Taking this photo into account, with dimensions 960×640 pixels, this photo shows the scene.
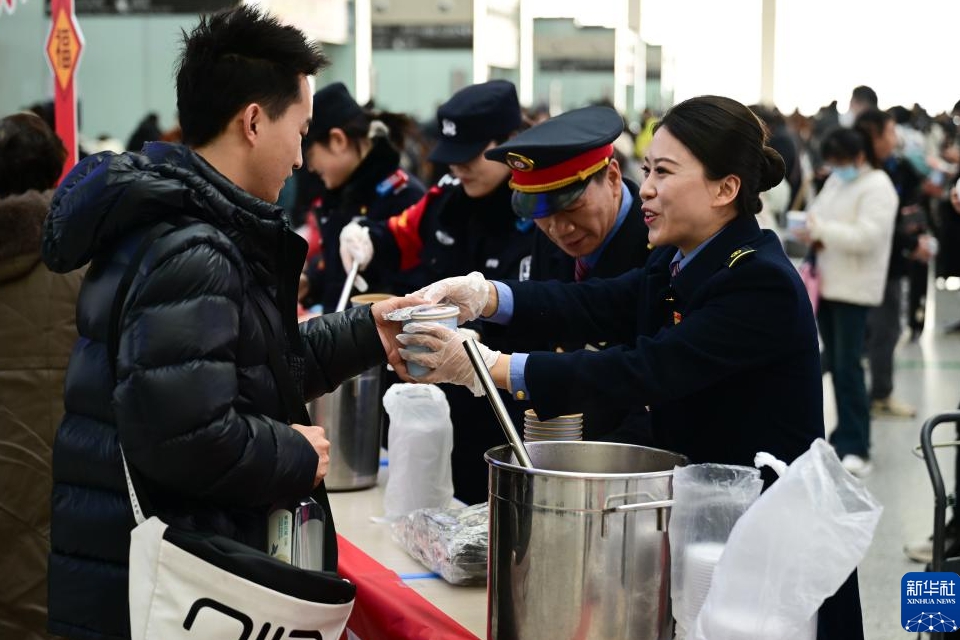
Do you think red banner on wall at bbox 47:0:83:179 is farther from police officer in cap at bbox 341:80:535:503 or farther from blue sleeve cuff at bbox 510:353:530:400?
blue sleeve cuff at bbox 510:353:530:400

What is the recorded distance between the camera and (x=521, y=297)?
238cm

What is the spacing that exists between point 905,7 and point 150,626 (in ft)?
56.6

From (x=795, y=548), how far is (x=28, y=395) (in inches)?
79.7

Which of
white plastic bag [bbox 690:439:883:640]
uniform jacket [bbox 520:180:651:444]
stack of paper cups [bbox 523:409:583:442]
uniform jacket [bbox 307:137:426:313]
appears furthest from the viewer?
uniform jacket [bbox 307:137:426:313]

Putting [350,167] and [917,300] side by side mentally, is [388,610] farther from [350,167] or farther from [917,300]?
[917,300]

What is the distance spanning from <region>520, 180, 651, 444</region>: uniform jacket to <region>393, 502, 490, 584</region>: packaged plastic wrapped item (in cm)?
31

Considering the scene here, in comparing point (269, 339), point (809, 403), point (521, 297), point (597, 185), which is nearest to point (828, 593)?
point (809, 403)

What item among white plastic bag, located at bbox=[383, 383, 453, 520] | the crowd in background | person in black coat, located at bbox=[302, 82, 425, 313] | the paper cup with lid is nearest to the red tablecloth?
white plastic bag, located at bbox=[383, 383, 453, 520]

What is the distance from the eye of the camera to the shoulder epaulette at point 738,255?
1.92 meters

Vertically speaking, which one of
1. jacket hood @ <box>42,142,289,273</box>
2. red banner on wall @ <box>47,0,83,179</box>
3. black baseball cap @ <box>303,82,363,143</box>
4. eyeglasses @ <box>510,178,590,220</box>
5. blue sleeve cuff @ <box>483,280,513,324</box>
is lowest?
blue sleeve cuff @ <box>483,280,513,324</box>

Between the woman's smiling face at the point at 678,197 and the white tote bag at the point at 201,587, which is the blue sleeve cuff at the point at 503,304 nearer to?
the woman's smiling face at the point at 678,197

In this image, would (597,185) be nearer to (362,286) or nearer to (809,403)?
(809,403)

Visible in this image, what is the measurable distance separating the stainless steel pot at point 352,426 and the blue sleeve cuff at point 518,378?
1.03 m

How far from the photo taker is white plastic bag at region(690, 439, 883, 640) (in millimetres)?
1510
